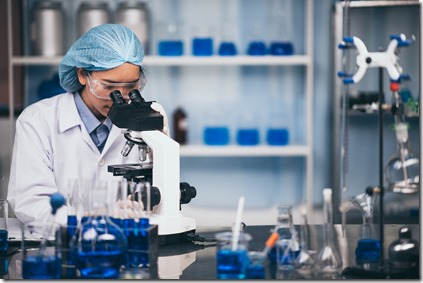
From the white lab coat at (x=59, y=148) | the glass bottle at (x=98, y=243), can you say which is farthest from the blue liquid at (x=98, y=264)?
the white lab coat at (x=59, y=148)

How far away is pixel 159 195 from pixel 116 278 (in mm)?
488

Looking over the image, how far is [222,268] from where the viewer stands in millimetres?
2021

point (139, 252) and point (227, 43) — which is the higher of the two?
point (227, 43)

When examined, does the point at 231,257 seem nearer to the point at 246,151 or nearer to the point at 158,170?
the point at 158,170

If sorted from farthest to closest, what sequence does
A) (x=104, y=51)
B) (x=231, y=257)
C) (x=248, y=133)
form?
(x=248, y=133) → (x=104, y=51) → (x=231, y=257)

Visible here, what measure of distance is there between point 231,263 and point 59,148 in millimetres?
1193

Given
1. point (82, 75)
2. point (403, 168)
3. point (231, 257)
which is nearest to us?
point (231, 257)

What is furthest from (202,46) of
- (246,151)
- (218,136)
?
(246,151)

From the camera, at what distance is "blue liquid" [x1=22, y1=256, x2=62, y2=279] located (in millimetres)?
2014

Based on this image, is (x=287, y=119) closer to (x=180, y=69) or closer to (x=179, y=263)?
(x=180, y=69)

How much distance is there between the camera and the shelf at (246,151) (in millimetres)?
4629

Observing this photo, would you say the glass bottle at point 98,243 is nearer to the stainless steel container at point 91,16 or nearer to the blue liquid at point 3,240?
the blue liquid at point 3,240

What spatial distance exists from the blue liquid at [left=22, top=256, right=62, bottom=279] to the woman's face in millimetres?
1013

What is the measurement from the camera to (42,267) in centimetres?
201
